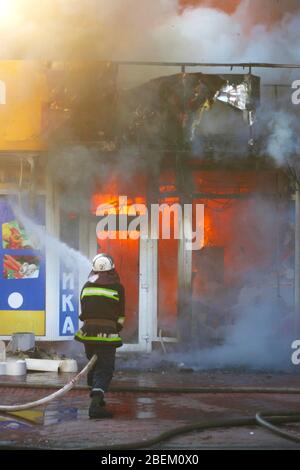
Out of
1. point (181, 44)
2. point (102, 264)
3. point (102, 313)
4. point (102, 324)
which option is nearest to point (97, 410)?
point (102, 324)

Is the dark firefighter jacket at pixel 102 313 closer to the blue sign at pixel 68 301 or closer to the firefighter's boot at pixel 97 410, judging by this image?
the firefighter's boot at pixel 97 410

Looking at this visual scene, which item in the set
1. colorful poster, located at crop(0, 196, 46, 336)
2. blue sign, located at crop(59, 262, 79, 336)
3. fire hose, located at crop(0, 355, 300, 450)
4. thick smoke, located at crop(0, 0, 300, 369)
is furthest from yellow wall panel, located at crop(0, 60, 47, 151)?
fire hose, located at crop(0, 355, 300, 450)

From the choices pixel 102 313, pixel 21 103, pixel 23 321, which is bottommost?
pixel 23 321

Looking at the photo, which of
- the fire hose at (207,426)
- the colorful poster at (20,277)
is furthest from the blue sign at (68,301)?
the fire hose at (207,426)

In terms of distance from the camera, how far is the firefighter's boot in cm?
831

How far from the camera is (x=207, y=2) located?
13.7 m

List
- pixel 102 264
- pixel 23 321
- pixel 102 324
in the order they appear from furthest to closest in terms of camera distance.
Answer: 1. pixel 23 321
2. pixel 102 264
3. pixel 102 324

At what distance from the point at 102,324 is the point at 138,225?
478 cm

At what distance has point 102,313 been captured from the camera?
8.58 metres

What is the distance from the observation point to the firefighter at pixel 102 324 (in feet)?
28.0

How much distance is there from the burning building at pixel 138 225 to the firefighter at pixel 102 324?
161 inches

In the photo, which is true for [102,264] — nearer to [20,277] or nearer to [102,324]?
[102,324]

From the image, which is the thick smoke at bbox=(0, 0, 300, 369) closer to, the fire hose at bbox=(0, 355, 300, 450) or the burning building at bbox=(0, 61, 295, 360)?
the burning building at bbox=(0, 61, 295, 360)

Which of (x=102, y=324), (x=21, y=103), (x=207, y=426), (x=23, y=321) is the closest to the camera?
(x=207, y=426)
